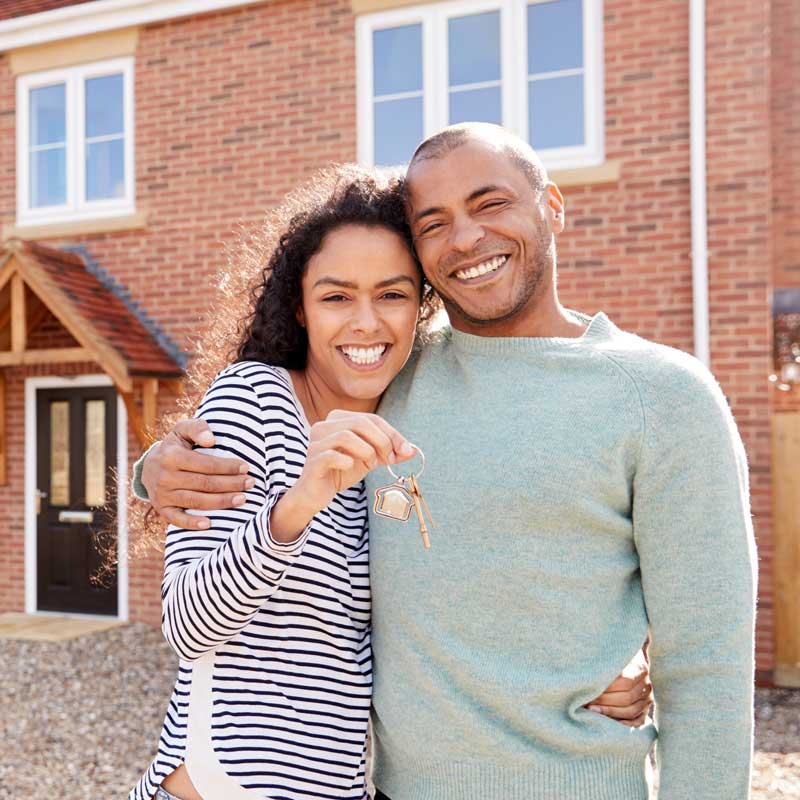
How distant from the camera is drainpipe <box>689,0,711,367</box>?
20.6 ft

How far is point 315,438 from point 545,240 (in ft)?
2.53

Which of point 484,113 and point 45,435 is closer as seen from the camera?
point 484,113

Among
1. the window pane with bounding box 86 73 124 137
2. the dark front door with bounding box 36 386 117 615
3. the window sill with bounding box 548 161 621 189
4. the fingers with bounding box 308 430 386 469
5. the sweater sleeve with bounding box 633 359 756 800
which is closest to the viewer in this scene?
the fingers with bounding box 308 430 386 469

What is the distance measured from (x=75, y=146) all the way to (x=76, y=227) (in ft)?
2.63

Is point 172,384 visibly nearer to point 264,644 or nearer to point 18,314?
point 18,314

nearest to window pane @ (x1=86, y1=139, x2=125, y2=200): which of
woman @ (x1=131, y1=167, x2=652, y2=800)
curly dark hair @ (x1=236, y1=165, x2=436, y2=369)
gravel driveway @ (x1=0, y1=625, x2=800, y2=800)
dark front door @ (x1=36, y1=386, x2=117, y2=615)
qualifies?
dark front door @ (x1=36, y1=386, x2=117, y2=615)

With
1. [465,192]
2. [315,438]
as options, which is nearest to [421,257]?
[465,192]

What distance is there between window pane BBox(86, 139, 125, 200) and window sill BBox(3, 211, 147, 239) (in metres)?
0.32

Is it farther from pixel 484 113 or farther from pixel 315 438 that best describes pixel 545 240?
pixel 484 113

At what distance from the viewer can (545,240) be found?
187 cm

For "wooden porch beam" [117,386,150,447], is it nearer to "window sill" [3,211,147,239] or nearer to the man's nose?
"window sill" [3,211,147,239]

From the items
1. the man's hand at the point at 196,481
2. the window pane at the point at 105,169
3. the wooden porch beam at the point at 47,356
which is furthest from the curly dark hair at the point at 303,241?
the window pane at the point at 105,169

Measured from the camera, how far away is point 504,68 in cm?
695

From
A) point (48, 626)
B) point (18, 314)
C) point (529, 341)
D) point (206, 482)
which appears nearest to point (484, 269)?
point (529, 341)
